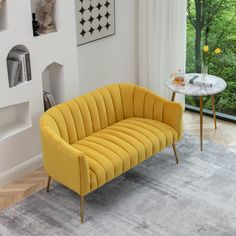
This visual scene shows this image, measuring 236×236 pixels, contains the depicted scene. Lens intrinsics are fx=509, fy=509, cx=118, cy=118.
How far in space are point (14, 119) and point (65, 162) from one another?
36.7 inches

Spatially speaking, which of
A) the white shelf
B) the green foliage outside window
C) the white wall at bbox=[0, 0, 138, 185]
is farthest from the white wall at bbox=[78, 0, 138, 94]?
the white shelf

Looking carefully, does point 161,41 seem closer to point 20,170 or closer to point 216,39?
point 216,39

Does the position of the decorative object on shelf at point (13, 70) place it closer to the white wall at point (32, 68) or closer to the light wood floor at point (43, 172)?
the white wall at point (32, 68)

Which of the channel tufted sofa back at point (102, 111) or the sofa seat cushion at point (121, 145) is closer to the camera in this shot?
the sofa seat cushion at point (121, 145)

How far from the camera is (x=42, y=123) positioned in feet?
13.9

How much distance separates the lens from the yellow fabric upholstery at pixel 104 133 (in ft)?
13.3

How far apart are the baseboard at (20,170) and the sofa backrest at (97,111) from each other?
57 cm

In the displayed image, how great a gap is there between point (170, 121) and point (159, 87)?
1216 millimetres

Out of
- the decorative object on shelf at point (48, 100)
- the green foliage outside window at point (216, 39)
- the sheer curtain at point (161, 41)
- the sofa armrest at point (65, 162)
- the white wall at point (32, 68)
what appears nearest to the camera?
the sofa armrest at point (65, 162)

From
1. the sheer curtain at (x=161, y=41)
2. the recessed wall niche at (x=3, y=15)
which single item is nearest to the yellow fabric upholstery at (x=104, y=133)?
the recessed wall niche at (x=3, y=15)

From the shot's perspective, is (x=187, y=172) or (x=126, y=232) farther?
(x=187, y=172)

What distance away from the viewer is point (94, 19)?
203 inches

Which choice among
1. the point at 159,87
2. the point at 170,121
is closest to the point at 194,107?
the point at 159,87

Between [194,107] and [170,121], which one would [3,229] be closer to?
[170,121]
